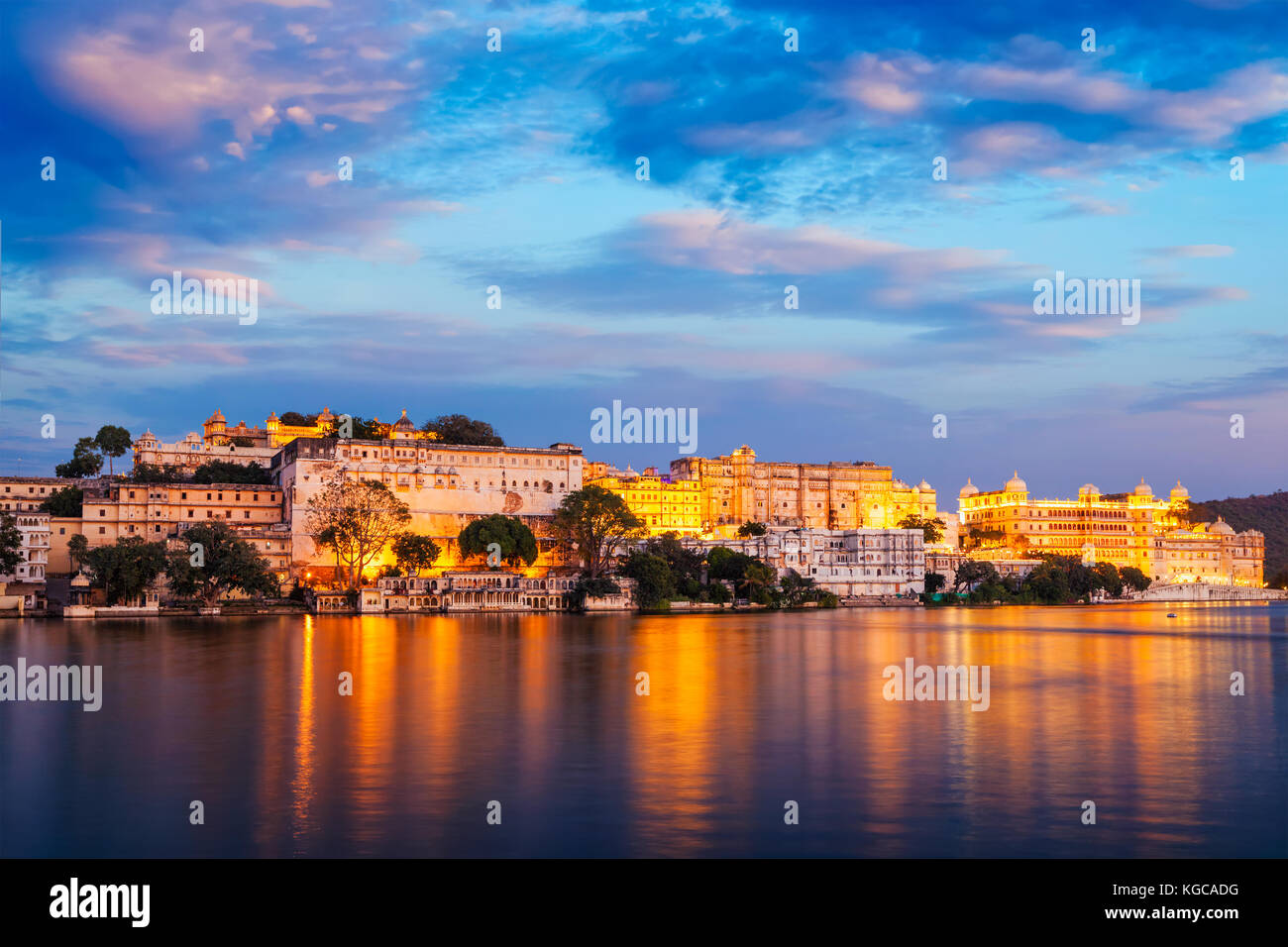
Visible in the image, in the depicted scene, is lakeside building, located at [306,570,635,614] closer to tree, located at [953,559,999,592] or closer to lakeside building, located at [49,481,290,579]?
lakeside building, located at [49,481,290,579]

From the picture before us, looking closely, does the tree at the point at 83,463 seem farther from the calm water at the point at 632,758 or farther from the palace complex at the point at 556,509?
the calm water at the point at 632,758

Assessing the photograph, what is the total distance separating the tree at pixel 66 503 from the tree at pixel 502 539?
79.2 feet

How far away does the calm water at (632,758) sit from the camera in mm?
14789

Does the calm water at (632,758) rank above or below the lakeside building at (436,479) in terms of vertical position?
below

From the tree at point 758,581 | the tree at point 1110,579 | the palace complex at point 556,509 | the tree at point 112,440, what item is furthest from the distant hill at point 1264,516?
the tree at point 112,440

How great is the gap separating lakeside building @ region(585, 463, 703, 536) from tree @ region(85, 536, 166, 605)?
51398 millimetres

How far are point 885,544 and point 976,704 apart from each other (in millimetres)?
69433

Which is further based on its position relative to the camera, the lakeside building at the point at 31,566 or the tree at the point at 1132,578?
the tree at the point at 1132,578

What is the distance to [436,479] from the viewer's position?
87.5 meters

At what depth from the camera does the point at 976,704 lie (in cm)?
2764
